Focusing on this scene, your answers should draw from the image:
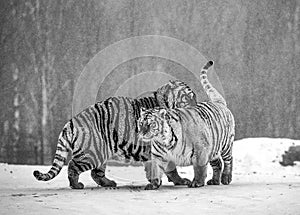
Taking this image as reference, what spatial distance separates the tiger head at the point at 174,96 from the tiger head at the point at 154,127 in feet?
1.99

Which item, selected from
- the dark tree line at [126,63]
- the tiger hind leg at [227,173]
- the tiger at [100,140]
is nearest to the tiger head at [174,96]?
the tiger at [100,140]

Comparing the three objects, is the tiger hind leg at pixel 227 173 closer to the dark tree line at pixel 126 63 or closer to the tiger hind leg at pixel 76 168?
the tiger hind leg at pixel 76 168

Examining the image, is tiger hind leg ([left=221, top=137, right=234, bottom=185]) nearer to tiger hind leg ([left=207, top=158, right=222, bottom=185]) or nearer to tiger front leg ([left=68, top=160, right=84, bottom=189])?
tiger hind leg ([left=207, top=158, right=222, bottom=185])

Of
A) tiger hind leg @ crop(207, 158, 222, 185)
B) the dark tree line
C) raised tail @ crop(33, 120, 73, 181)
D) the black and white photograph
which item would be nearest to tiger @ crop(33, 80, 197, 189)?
raised tail @ crop(33, 120, 73, 181)

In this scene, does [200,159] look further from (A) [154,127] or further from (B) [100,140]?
(B) [100,140]

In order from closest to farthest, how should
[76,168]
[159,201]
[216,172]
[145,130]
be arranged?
[159,201] < [145,130] < [76,168] < [216,172]

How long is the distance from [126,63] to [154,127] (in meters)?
4.32

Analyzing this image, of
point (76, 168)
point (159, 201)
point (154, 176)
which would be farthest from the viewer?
point (76, 168)

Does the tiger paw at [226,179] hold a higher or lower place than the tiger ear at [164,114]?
lower

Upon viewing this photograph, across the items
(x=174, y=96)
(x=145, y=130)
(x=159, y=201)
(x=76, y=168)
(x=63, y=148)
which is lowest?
(x=159, y=201)

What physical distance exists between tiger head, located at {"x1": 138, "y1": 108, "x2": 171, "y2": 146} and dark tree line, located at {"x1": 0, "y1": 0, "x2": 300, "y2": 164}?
13.6 feet

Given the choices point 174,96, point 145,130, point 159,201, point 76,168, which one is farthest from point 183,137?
point 76,168

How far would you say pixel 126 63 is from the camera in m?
8.70

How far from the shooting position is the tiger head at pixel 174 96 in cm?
513
